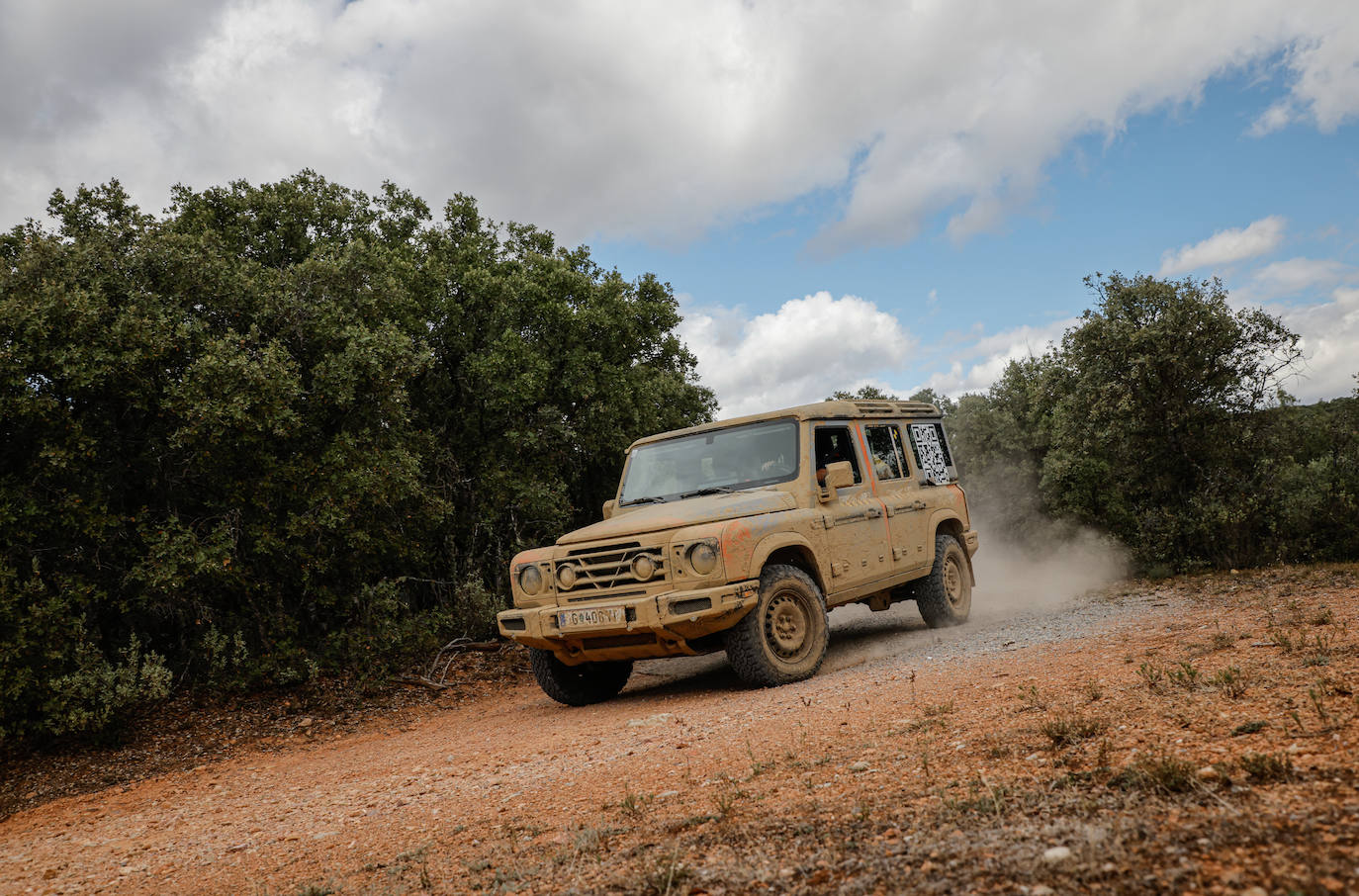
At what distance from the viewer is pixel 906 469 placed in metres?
9.84

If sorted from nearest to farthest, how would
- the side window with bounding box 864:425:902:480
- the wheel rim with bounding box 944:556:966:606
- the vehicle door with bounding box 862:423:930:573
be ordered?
the vehicle door with bounding box 862:423:930:573 < the side window with bounding box 864:425:902:480 < the wheel rim with bounding box 944:556:966:606

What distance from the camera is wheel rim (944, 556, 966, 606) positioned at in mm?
10047

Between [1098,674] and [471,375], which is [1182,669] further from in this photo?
[471,375]

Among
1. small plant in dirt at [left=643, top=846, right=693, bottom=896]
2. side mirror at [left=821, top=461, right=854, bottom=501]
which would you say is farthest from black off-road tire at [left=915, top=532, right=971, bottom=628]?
small plant in dirt at [left=643, top=846, right=693, bottom=896]

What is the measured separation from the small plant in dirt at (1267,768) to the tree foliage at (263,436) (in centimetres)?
909

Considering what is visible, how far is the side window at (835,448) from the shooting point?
8.40 meters

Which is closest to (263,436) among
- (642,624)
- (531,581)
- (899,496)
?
(531,581)

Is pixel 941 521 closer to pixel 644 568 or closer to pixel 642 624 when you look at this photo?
pixel 644 568

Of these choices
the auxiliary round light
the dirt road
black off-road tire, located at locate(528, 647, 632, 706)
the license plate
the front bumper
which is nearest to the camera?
the dirt road

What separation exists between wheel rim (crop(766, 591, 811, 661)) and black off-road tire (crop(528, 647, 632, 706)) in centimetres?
159

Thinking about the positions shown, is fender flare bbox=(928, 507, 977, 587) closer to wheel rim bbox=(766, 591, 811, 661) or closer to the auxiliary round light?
wheel rim bbox=(766, 591, 811, 661)

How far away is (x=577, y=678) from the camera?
325 inches

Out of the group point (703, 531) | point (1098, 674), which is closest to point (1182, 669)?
point (1098, 674)

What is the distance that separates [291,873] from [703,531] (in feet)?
12.3
